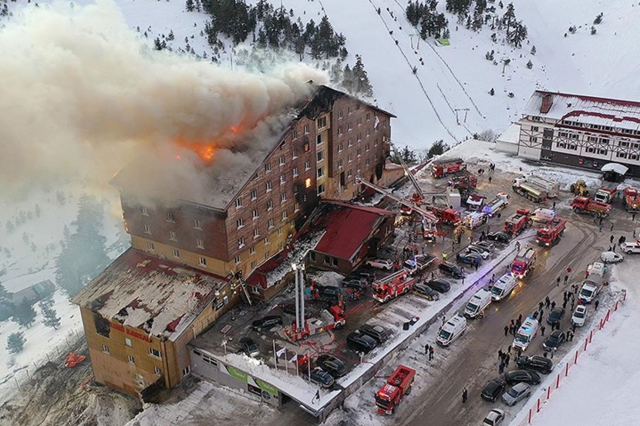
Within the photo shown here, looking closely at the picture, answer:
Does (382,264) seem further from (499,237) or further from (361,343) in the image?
(499,237)

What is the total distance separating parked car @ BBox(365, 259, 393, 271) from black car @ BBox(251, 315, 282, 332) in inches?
421

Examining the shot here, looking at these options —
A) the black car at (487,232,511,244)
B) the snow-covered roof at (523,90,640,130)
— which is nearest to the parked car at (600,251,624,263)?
the black car at (487,232,511,244)

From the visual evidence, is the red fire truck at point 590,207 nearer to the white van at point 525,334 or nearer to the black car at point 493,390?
the white van at point 525,334

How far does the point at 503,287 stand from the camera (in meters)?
49.5

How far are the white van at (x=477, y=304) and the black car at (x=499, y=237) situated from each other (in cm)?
1051

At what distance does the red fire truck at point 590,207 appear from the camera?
6325 cm

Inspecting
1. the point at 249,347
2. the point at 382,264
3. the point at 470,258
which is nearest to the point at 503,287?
the point at 470,258

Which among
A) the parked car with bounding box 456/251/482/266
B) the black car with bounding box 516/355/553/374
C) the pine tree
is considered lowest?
the pine tree

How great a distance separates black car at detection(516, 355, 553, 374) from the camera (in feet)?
135

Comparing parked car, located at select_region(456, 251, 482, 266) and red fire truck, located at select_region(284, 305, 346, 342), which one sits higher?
parked car, located at select_region(456, 251, 482, 266)

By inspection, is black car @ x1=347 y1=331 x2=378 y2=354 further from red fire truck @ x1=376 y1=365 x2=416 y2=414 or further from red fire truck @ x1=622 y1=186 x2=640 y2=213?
red fire truck @ x1=622 y1=186 x2=640 y2=213

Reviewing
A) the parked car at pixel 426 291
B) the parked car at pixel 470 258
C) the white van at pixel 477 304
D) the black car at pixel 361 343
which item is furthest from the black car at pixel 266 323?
the parked car at pixel 470 258

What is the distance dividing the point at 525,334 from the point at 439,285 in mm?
8346

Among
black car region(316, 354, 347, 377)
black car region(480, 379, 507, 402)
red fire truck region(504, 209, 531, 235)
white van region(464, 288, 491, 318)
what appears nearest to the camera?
black car region(480, 379, 507, 402)
